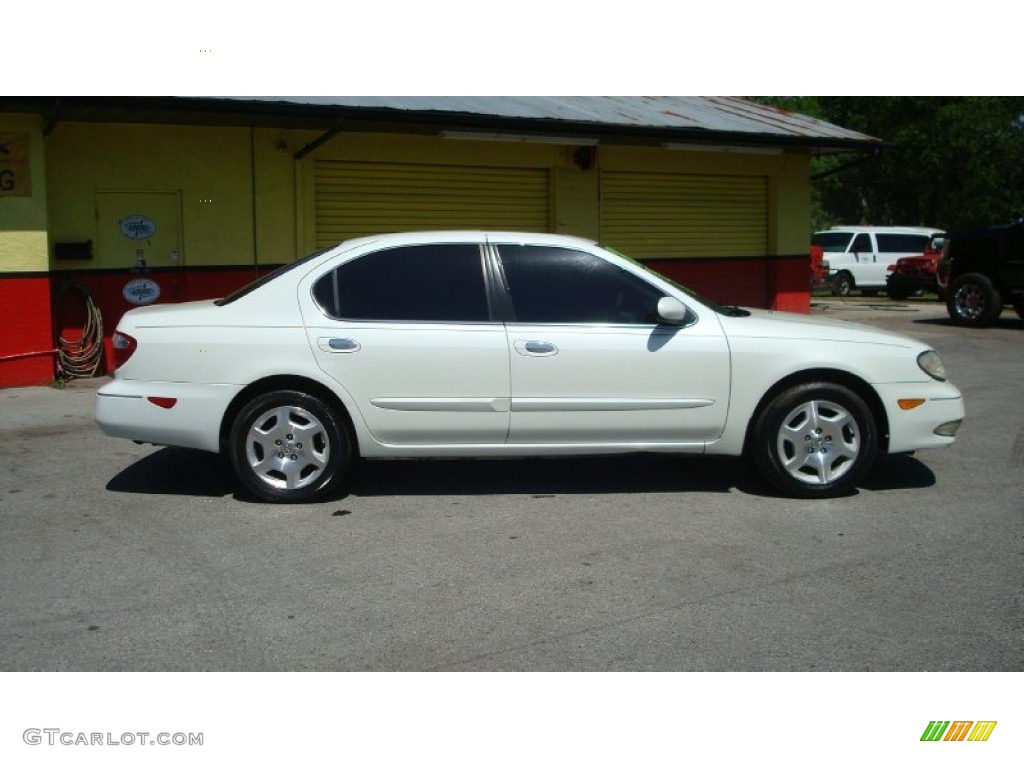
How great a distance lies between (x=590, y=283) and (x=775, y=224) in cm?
1088

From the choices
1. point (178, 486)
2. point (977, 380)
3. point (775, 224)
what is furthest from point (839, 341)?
point (775, 224)

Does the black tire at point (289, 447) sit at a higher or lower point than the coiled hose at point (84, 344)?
lower

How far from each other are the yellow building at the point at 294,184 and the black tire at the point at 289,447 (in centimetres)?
520

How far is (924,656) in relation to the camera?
4234mm

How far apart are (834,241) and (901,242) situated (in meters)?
1.60

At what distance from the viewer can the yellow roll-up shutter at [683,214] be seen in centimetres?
1512

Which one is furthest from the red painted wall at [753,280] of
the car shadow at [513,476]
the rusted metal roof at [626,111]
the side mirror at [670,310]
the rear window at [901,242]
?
the rear window at [901,242]

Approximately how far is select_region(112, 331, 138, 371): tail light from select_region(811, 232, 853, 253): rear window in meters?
23.2

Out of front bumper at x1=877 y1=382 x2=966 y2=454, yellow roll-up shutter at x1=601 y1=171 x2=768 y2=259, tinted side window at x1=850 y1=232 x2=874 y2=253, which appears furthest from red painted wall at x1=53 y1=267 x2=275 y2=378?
tinted side window at x1=850 y1=232 x2=874 y2=253

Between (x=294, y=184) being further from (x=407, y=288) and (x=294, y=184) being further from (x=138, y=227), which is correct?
(x=407, y=288)

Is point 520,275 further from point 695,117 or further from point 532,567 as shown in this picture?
point 695,117

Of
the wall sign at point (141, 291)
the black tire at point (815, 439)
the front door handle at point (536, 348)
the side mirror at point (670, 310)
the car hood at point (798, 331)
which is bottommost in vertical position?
the black tire at point (815, 439)

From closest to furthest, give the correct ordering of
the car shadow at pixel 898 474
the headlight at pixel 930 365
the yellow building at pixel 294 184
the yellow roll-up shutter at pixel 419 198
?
the headlight at pixel 930 365, the car shadow at pixel 898 474, the yellow building at pixel 294 184, the yellow roll-up shutter at pixel 419 198

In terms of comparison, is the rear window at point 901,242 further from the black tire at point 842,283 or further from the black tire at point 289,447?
the black tire at point 289,447
